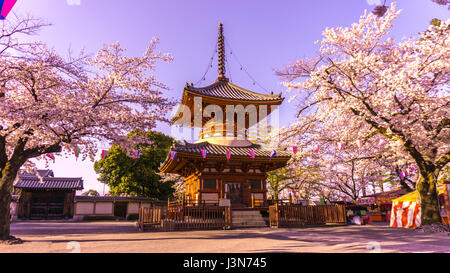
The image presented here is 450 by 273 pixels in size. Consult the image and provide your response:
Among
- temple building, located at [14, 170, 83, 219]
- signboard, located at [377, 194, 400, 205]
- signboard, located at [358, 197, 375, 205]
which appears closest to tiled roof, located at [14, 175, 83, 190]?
temple building, located at [14, 170, 83, 219]

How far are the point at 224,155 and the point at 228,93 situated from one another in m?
5.85

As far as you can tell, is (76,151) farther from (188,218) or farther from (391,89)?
(391,89)

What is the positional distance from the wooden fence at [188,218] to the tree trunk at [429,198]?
9479 millimetres

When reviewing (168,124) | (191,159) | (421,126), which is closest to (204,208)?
(191,159)

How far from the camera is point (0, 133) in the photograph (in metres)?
9.51

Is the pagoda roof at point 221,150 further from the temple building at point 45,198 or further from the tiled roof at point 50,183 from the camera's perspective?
the temple building at point 45,198

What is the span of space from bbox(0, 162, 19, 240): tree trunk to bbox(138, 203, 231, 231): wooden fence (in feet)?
19.7

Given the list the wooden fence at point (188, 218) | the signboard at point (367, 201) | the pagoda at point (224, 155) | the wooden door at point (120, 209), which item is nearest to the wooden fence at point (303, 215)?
the pagoda at point (224, 155)

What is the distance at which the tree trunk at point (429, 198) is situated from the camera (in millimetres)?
12406

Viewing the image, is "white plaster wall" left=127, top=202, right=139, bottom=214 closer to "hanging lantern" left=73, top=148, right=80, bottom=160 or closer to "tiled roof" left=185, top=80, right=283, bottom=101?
"tiled roof" left=185, top=80, right=283, bottom=101

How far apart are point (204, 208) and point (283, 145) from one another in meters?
6.66

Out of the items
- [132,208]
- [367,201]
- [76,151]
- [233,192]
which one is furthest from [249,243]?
[132,208]

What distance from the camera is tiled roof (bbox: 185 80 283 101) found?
19.3m

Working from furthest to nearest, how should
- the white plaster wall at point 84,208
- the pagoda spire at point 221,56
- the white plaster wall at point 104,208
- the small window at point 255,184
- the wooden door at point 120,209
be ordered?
the wooden door at point 120,209 → the white plaster wall at point 104,208 → the white plaster wall at point 84,208 → the pagoda spire at point 221,56 → the small window at point 255,184
